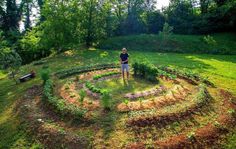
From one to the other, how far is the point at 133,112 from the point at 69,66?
13.8 meters

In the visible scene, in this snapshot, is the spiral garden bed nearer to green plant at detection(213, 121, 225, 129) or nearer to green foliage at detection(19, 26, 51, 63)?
green plant at detection(213, 121, 225, 129)

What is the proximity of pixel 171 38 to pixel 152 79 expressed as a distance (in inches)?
782

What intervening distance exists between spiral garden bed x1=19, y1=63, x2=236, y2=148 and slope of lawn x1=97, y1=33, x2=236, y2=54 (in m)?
15.8

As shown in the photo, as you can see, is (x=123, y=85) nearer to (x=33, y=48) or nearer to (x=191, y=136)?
(x=191, y=136)

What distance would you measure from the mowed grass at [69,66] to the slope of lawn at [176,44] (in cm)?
258

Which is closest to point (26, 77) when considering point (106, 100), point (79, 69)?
point (79, 69)

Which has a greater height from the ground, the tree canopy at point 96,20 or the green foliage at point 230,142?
the tree canopy at point 96,20

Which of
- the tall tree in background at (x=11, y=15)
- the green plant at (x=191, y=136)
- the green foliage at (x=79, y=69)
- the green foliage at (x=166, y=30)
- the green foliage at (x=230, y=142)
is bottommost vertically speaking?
the green foliage at (x=230, y=142)

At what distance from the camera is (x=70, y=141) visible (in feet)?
42.5

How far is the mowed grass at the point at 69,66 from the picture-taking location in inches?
571

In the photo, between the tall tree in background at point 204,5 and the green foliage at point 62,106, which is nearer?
the green foliage at point 62,106

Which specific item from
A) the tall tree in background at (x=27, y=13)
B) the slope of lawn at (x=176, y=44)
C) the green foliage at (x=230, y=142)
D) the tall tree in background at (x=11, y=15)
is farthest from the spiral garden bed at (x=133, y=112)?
the tall tree in background at (x=27, y=13)

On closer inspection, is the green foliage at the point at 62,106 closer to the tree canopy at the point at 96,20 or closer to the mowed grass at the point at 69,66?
the mowed grass at the point at 69,66

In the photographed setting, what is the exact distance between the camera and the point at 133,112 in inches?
593
